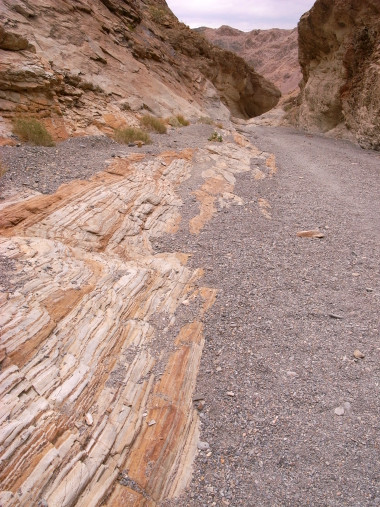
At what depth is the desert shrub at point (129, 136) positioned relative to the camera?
29.4ft

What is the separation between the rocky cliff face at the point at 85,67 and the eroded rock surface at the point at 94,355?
4.12 meters

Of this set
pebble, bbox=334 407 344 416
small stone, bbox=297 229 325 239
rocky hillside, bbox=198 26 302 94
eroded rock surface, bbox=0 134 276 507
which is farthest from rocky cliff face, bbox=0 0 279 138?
rocky hillside, bbox=198 26 302 94

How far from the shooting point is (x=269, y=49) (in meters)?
66.2

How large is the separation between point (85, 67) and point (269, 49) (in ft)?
223

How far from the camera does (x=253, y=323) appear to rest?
160 inches

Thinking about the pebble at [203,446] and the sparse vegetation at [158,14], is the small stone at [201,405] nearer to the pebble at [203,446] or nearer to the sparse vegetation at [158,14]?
the pebble at [203,446]

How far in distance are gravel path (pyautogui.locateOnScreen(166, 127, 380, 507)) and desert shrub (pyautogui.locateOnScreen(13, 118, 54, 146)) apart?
13.4ft

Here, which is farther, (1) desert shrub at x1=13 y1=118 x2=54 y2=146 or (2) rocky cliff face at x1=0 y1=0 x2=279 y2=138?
(2) rocky cliff face at x1=0 y1=0 x2=279 y2=138

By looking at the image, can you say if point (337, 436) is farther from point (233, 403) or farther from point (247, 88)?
point (247, 88)

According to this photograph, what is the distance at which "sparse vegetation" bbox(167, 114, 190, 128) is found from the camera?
494 inches

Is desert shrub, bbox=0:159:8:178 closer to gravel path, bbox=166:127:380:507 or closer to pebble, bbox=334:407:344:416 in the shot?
gravel path, bbox=166:127:380:507

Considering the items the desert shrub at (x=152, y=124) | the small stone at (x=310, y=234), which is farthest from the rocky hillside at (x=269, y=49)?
the small stone at (x=310, y=234)

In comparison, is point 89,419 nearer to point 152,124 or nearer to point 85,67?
point 152,124

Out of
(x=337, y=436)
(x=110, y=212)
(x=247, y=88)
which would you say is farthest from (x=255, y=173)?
(x=247, y=88)
